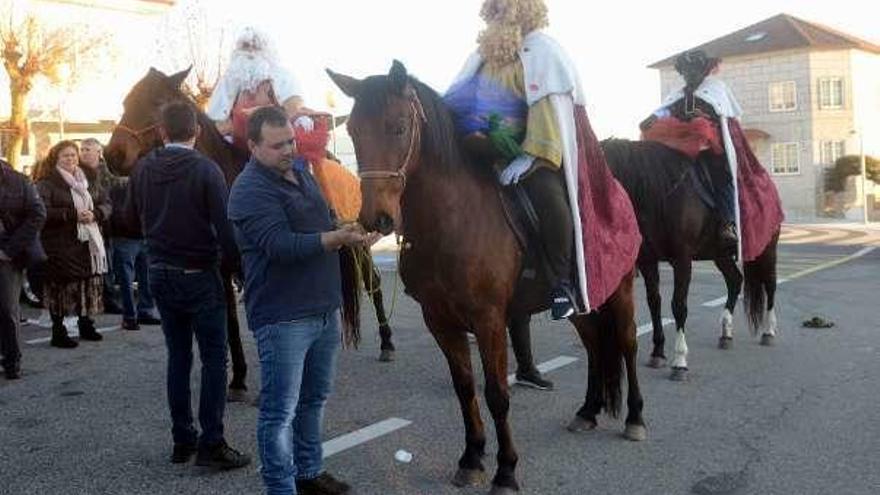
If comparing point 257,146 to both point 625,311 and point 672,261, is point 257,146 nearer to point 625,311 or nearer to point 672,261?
point 625,311

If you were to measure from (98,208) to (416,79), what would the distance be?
18.5 ft

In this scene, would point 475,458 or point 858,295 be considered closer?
point 475,458

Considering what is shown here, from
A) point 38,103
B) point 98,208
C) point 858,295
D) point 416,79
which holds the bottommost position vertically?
point 858,295

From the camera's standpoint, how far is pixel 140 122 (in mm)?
5535

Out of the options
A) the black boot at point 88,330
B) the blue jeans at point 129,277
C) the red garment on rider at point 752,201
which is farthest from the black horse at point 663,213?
the black boot at point 88,330

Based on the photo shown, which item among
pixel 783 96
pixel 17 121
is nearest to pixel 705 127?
pixel 17 121

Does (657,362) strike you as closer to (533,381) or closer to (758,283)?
(533,381)

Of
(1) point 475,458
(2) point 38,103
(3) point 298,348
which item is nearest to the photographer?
(3) point 298,348

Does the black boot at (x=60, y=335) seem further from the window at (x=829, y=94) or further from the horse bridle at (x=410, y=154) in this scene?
the window at (x=829, y=94)

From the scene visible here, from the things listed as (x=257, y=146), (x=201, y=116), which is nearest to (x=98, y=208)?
(x=201, y=116)

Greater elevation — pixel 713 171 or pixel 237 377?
pixel 713 171

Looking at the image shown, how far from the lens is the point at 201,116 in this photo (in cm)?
549

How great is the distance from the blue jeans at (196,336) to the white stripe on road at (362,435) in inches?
26.6

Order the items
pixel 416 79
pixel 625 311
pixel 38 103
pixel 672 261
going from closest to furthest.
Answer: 1. pixel 416 79
2. pixel 625 311
3. pixel 672 261
4. pixel 38 103
